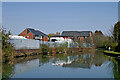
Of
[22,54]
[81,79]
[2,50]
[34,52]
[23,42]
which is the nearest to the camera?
[81,79]

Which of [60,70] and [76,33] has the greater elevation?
[76,33]

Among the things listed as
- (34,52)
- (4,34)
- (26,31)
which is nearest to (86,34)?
(26,31)

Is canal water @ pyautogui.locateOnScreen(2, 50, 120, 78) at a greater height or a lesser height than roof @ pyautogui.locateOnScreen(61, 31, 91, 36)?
lesser

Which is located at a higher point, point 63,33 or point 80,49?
point 63,33

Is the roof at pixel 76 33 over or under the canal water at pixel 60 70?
over

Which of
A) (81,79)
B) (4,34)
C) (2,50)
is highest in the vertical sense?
(4,34)

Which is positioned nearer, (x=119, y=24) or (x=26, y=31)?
Answer: (x=119, y=24)

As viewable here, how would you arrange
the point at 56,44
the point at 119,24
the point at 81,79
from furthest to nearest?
1. the point at 119,24
2. the point at 56,44
3. the point at 81,79

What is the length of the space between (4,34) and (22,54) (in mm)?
4972

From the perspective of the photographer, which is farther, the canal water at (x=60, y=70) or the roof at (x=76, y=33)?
the roof at (x=76, y=33)

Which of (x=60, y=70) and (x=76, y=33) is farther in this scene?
(x=76, y=33)

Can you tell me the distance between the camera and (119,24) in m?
32.6

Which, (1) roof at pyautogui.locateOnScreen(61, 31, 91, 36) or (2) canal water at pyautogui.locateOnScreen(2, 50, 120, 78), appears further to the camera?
(1) roof at pyautogui.locateOnScreen(61, 31, 91, 36)

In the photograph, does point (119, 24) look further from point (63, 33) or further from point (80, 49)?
point (63, 33)
